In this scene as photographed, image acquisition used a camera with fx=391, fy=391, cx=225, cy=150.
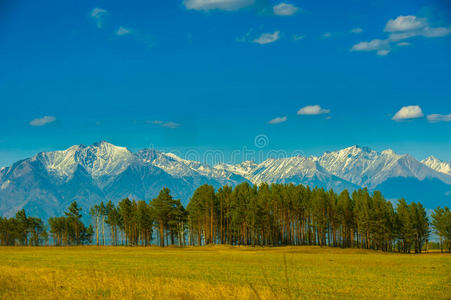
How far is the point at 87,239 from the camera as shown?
163875mm

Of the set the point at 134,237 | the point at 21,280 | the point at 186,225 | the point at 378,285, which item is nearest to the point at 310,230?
the point at 186,225

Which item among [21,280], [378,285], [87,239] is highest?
[21,280]

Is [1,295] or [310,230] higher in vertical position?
[1,295]

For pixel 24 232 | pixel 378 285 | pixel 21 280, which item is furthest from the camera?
pixel 24 232

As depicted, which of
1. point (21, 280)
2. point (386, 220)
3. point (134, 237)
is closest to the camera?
point (21, 280)

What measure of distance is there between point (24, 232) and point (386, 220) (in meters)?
126

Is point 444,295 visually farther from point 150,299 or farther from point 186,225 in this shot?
point 186,225

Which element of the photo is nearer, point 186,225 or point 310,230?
point 310,230

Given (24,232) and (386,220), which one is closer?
(386,220)

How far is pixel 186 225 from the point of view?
136 meters

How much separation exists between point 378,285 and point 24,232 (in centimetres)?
14738

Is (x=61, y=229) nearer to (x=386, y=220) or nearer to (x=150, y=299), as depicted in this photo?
(x=386, y=220)

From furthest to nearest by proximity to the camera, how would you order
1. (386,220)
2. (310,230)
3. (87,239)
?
(87,239) → (310,230) → (386,220)

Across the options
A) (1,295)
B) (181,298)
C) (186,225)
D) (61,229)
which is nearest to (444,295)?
(181,298)
